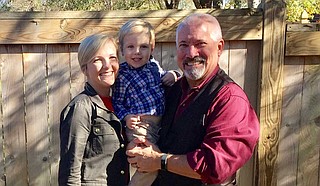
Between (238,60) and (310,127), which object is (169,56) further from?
(310,127)

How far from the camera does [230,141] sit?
5.43ft

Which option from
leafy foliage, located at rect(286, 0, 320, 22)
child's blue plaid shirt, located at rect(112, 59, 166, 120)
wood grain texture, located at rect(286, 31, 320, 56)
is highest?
leafy foliage, located at rect(286, 0, 320, 22)

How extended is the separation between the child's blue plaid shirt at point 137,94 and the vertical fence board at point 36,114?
0.93m

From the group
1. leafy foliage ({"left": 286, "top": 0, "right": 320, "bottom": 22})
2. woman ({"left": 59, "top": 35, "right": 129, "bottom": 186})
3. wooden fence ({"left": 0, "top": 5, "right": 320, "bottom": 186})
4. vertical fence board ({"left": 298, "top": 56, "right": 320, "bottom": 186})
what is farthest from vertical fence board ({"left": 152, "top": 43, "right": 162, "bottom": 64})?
leafy foliage ({"left": 286, "top": 0, "right": 320, "bottom": 22})

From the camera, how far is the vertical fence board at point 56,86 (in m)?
2.80

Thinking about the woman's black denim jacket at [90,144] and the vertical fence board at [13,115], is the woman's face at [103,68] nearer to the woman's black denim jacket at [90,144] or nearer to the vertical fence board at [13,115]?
the woman's black denim jacket at [90,144]

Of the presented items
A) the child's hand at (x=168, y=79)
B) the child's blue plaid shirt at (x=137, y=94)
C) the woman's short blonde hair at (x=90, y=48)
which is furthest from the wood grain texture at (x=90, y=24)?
the woman's short blonde hair at (x=90, y=48)

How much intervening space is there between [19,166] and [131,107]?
1284 mm

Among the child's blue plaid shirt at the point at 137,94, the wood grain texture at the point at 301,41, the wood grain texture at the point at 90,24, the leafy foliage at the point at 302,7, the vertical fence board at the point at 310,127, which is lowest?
the vertical fence board at the point at 310,127

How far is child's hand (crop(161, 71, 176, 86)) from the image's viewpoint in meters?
2.20

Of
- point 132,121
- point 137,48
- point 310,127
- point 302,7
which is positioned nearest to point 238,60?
point 310,127

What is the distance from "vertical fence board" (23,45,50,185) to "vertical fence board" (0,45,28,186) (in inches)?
1.7

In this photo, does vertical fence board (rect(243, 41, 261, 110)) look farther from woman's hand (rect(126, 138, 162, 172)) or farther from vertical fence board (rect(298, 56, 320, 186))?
woman's hand (rect(126, 138, 162, 172))

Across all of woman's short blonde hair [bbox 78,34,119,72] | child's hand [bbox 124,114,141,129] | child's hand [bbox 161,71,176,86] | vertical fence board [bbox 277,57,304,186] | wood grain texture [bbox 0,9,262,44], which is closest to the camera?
woman's short blonde hair [bbox 78,34,119,72]
